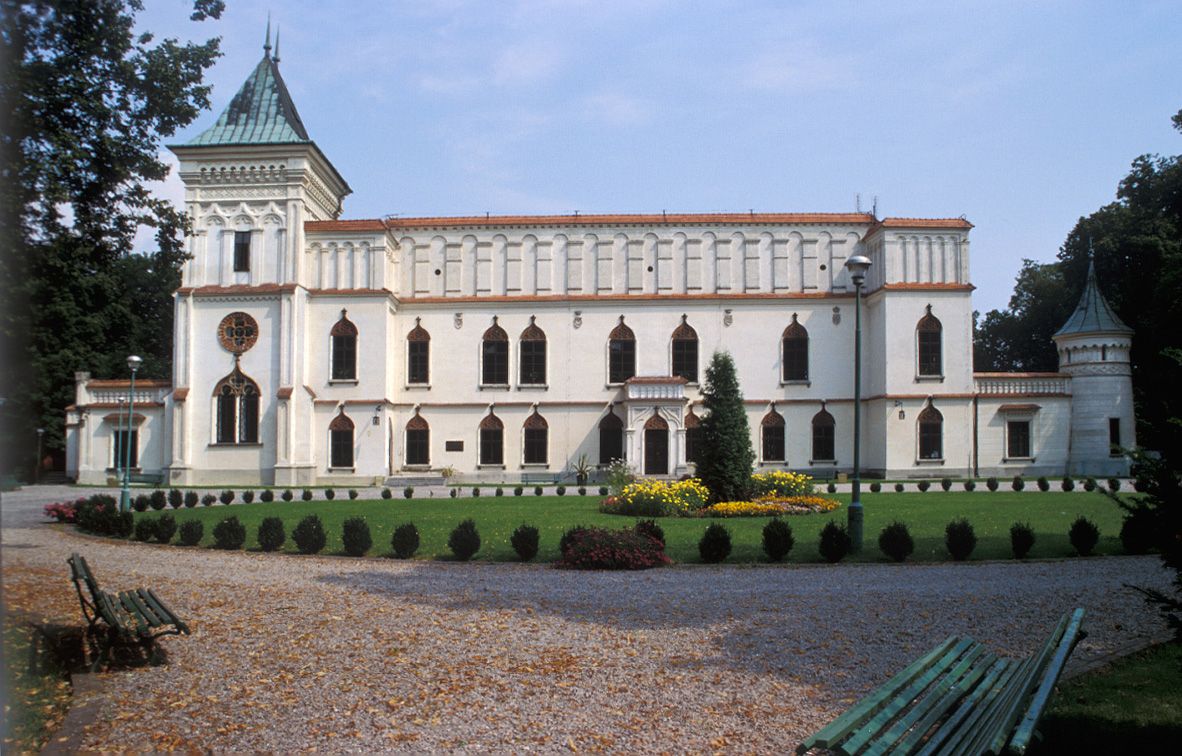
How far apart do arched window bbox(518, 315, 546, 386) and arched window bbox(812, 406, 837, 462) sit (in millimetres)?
13821

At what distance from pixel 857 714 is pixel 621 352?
39.5m

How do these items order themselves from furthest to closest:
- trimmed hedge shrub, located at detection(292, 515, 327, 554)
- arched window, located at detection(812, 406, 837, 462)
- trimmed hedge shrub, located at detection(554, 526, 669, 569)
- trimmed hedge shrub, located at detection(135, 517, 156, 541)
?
arched window, located at detection(812, 406, 837, 462)
trimmed hedge shrub, located at detection(135, 517, 156, 541)
trimmed hedge shrub, located at detection(292, 515, 327, 554)
trimmed hedge shrub, located at detection(554, 526, 669, 569)

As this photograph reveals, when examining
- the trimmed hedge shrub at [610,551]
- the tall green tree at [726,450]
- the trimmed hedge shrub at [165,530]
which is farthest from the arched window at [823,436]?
the trimmed hedge shrub at [165,530]

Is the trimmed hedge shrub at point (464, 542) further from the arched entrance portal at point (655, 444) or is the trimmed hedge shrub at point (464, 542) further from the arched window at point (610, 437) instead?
the arched window at point (610, 437)

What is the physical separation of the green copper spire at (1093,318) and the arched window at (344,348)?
3420 cm

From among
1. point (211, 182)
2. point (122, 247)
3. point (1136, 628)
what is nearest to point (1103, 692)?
point (1136, 628)

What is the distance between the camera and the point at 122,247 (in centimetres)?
1079

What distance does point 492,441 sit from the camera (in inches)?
1725

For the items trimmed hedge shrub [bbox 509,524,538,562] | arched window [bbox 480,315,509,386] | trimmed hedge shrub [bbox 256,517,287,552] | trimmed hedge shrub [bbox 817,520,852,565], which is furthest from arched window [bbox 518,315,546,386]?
trimmed hedge shrub [bbox 817,520,852,565]

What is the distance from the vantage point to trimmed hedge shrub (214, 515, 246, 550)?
18.1 metres

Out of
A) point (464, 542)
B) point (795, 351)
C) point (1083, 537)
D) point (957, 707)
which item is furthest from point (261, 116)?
point (957, 707)

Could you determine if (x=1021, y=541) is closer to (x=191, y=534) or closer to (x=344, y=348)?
(x=191, y=534)

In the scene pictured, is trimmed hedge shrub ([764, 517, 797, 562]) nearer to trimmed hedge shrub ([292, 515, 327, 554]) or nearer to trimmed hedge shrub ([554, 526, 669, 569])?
trimmed hedge shrub ([554, 526, 669, 569])

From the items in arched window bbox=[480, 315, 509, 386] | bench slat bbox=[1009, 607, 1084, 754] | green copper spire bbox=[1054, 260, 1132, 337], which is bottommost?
bench slat bbox=[1009, 607, 1084, 754]
